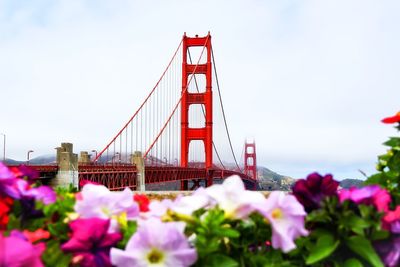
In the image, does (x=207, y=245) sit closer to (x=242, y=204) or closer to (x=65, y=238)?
(x=242, y=204)

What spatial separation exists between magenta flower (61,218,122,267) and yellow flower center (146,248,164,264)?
10cm

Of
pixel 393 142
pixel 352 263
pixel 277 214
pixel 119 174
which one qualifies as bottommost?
pixel 119 174

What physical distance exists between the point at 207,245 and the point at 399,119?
82cm

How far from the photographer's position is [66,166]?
67.0 ft

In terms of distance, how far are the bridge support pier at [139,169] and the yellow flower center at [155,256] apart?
25667mm

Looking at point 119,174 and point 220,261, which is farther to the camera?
point 119,174

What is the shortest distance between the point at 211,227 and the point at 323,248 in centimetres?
28

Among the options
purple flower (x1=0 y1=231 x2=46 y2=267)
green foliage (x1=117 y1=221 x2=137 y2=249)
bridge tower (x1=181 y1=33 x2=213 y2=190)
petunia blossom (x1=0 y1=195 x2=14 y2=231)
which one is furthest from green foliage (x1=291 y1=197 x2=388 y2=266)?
bridge tower (x1=181 y1=33 x2=213 y2=190)

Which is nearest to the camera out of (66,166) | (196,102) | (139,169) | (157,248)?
(157,248)

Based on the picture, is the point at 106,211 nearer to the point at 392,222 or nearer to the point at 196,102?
the point at 392,222

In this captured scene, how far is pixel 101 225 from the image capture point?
44.9 inches

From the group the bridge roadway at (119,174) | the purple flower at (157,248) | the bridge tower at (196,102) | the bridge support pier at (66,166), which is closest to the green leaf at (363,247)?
the purple flower at (157,248)

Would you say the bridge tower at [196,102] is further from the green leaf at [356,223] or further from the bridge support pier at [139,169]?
the green leaf at [356,223]

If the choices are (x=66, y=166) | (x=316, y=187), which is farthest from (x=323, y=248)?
(x=66, y=166)
